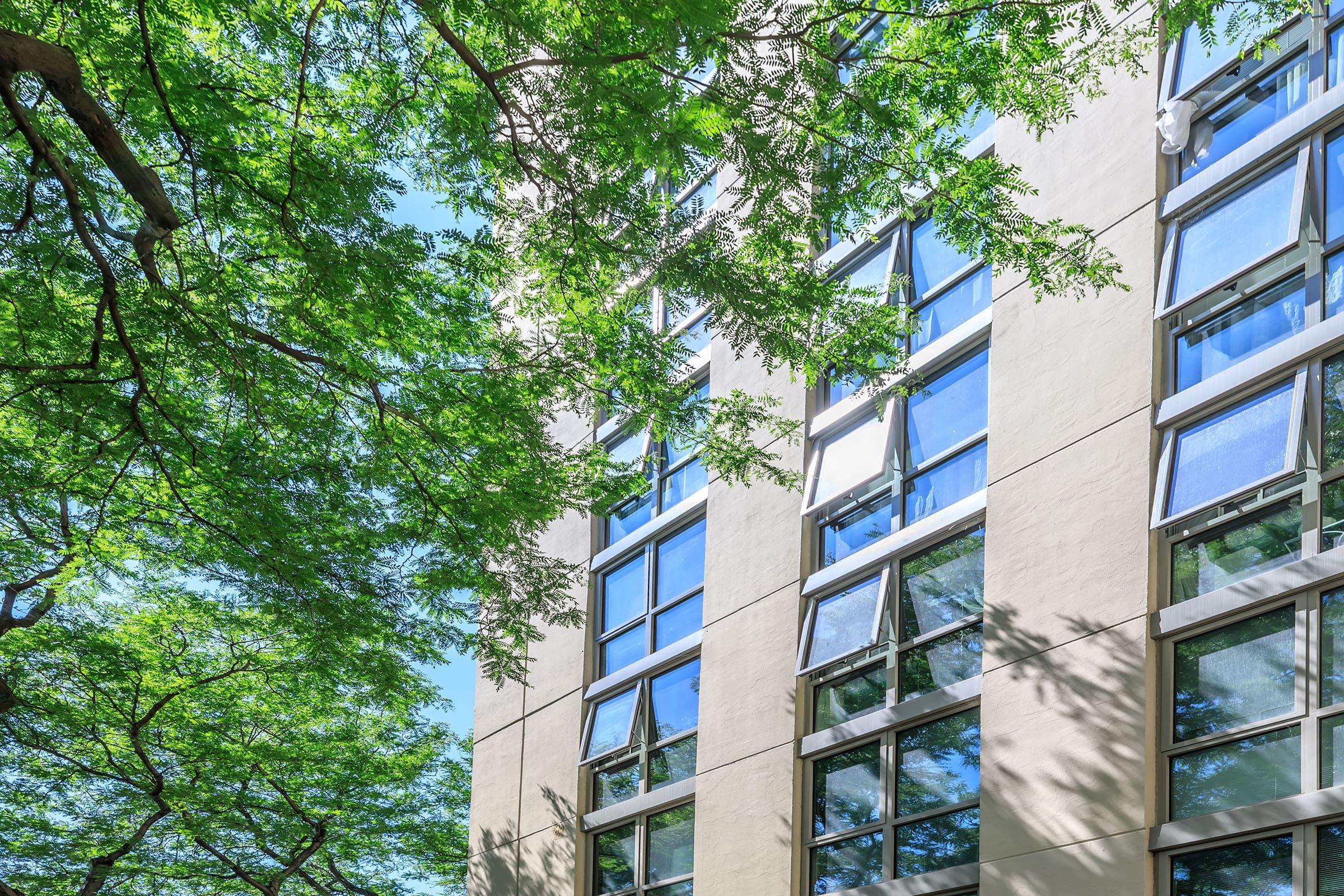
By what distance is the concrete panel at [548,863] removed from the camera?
1564 centimetres

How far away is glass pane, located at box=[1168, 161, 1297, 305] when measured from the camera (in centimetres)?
895

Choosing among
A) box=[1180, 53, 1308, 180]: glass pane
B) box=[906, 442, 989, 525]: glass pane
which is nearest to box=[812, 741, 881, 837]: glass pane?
box=[906, 442, 989, 525]: glass pane

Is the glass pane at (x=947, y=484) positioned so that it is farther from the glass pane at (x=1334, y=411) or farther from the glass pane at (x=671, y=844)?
Answer: the glass pane at (x=671, y=844)

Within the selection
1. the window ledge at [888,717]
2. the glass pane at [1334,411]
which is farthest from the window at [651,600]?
the glass pane at [1334,411]

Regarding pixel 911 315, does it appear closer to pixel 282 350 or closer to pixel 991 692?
pixel 991 692

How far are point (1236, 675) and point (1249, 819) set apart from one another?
38.3 inches

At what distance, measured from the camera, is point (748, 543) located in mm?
13594

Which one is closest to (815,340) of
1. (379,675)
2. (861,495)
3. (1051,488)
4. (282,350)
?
(1051,488)

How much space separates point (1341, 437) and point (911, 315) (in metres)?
4.14

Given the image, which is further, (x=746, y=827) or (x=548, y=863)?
(x=548, y=863)

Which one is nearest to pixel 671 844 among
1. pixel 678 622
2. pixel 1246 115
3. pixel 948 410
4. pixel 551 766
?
pixel 678 622

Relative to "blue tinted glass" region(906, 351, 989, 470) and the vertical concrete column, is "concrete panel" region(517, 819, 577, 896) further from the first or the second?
the vertical concrete column

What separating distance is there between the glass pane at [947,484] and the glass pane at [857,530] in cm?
25

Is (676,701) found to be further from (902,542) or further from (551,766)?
(902,542)
